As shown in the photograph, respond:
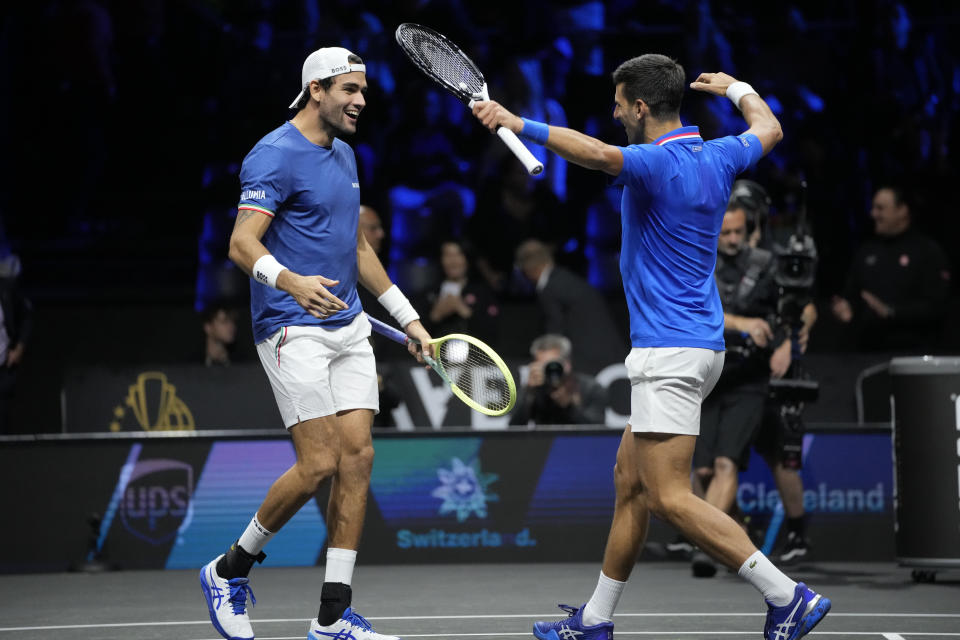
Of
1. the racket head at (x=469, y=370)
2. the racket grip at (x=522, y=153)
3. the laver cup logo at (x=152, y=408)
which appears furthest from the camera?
the laver cup logo at (x=152, y=408)

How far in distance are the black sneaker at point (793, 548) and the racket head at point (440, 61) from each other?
431cm

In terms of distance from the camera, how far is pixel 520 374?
34.6 ft

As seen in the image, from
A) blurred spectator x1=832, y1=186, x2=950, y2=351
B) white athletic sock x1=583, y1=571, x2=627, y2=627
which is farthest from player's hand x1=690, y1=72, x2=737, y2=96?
blurred spectator x1=832, y1=186, x2=950, y2=351

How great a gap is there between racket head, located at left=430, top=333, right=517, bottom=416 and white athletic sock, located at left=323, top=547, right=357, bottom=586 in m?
0.78

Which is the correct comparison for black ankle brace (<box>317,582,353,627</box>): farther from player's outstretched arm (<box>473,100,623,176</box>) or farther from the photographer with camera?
the photographer with camera

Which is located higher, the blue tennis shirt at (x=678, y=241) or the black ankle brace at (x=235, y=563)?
the blue tennis shirt at (x=678, y=241)

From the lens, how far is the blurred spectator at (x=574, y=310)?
10.7m

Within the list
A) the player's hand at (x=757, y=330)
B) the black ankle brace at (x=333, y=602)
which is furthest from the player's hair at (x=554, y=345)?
the black ankle brace at (x=333, y=602)

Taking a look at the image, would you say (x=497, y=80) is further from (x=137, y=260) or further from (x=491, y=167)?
(x=137, y=260)

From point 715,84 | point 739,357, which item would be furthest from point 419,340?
point 739,357

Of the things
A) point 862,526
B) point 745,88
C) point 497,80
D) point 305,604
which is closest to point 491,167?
point 497,80

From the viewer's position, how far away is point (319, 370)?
564 centimetres

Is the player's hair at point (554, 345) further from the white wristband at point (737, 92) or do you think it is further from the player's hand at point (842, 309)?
the white wristband at point (737, 92)

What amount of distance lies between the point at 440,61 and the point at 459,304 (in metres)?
5.08
